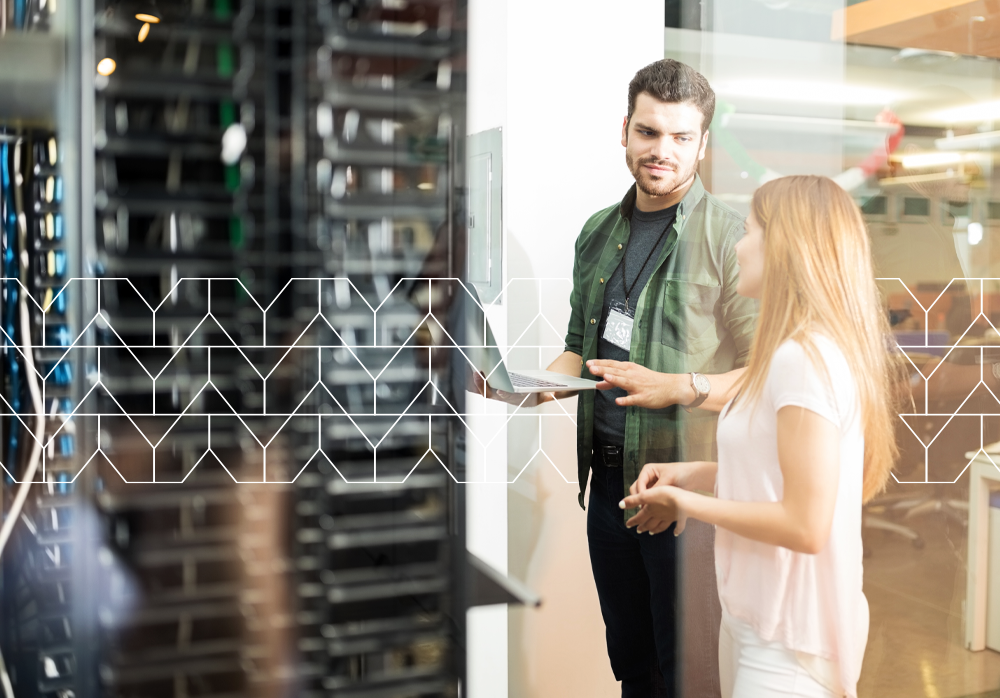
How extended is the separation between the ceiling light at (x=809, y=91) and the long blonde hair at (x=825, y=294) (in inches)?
6.1

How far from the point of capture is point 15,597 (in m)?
1.43

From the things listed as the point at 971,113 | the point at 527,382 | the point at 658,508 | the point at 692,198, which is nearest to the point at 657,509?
the point at 658,508

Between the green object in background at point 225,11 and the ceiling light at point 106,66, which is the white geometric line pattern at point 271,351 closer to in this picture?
the ceiling light at point 106,66

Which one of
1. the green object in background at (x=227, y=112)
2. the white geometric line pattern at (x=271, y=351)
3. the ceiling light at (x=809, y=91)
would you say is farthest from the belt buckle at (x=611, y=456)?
the green object in background at (x=227, y=112)

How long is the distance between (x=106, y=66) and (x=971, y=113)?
1.62 m

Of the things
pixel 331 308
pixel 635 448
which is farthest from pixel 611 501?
pixel 331 308

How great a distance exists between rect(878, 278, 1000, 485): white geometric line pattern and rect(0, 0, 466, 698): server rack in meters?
0.86

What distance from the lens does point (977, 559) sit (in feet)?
4.16

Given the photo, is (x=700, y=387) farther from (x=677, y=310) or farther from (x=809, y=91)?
(x=809, y=91)

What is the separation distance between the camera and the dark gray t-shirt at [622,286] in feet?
4.16

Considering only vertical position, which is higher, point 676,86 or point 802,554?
point 676,86

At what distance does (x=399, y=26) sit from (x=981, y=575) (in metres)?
1.50

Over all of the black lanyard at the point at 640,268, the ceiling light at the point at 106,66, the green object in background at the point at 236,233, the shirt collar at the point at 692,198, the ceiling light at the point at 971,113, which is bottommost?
the black lanyard at the point at 640,268

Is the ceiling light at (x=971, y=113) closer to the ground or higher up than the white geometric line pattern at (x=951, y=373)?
higher up
